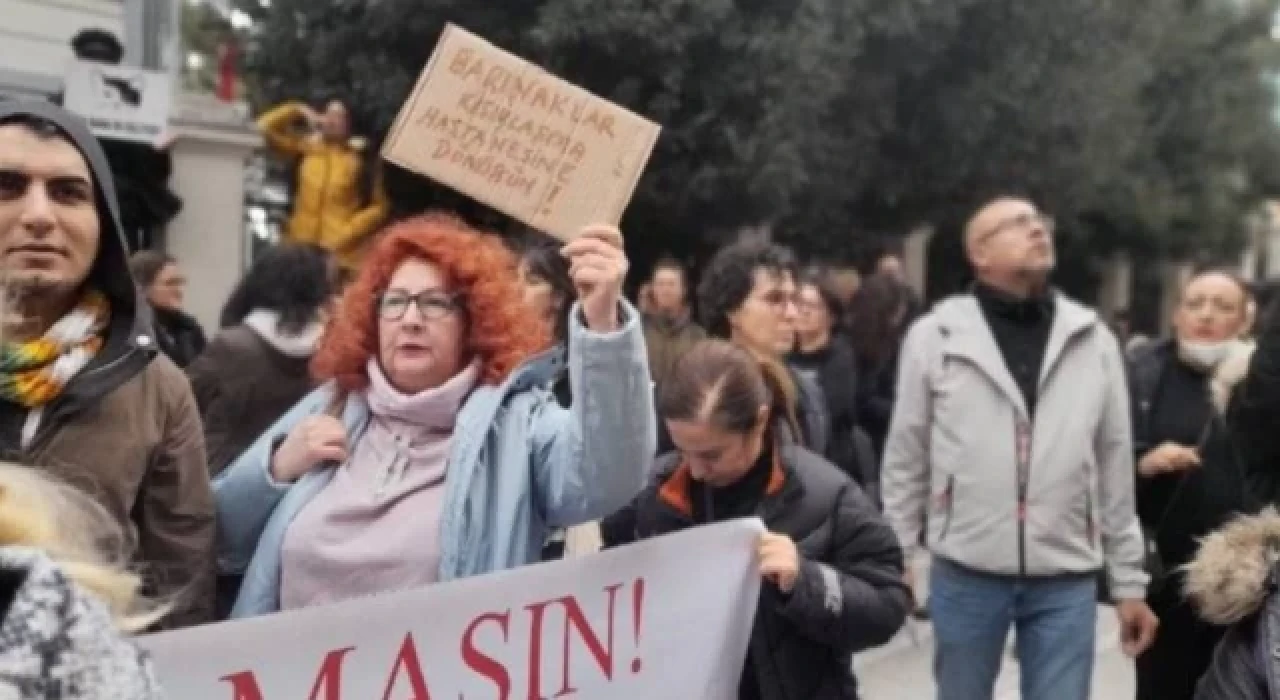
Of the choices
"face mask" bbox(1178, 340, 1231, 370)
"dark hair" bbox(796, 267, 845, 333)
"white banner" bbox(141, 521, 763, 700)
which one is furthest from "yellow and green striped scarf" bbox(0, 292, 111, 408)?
"dark hair" bbox(796, 267, 845, 333)

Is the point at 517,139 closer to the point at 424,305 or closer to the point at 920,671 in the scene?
the point at 424,305

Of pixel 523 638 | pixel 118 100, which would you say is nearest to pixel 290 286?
pixel 118 100

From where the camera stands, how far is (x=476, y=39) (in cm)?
302

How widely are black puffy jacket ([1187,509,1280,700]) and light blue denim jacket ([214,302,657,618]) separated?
91 cm

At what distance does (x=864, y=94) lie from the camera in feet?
53.2

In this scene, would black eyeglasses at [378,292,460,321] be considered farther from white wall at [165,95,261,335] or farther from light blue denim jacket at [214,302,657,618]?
white wall at [165,95,261,335]

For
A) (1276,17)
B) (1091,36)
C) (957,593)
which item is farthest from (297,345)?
(1276,17)

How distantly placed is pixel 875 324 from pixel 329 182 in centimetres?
365

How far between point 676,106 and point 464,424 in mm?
9691

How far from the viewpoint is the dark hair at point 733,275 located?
561 cm

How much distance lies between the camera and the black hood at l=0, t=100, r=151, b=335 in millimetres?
2625

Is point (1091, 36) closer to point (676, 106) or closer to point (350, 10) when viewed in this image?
point (676, 106)

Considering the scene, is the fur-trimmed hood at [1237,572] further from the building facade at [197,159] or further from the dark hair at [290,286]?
the building facade at [197,159]

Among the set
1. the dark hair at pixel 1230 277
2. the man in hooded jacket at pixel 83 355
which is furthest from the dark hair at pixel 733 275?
the man in hooded jacket at pixel 83 355
